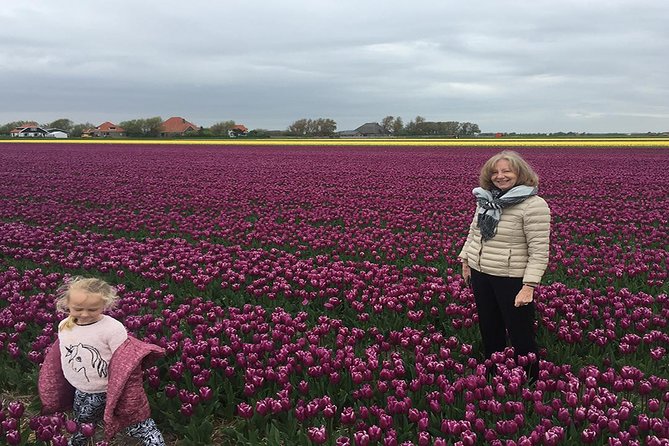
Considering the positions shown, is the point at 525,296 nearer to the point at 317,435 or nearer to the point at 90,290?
the point at 317,435

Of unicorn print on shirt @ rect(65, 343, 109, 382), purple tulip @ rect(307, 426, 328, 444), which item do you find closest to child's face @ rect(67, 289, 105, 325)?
unicorn print on shirt @ rect(65, 343, 109, 382)

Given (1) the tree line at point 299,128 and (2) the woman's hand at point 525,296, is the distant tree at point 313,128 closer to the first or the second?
(1) the tree line at point 299,128

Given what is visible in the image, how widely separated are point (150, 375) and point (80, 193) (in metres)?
15.1

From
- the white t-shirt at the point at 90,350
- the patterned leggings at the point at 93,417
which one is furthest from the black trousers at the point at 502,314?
the white t-shirt at the point at 90,350

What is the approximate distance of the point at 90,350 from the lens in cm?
371

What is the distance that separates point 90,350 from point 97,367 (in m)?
0.14

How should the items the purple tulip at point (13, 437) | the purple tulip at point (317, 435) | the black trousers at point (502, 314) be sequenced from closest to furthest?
the purple tulip at point (317, 435)
the purple tulip at point (13, 437)
the black trousers at point (502, 314)

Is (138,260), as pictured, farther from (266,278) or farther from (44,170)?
(44,170)

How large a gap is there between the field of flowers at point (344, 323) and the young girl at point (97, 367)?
22 centimetres

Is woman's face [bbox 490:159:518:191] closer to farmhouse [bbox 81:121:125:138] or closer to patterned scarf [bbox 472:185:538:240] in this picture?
patterned scarf [bbox 472:185:538:240]

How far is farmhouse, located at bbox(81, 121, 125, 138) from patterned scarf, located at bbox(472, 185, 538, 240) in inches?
4191

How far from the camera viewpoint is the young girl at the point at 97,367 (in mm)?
3611

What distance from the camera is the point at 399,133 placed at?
397 ft

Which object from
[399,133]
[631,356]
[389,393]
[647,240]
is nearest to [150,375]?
[389,393]
